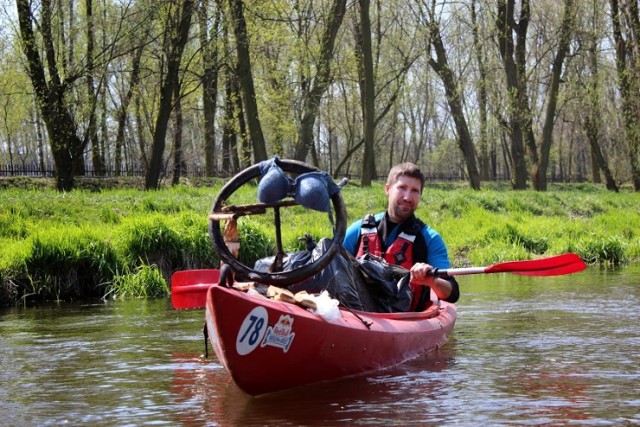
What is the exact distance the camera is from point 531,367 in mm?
5609

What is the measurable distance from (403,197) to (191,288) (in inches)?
67.4

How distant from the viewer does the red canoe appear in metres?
4.33

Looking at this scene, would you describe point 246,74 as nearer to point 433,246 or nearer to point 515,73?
point 515,73

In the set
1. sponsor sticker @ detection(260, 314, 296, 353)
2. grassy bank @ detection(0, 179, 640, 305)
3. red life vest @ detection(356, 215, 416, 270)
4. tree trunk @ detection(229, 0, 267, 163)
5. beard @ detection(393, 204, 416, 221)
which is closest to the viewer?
sponsor sticker @ detection(260, 314, 296, 353)

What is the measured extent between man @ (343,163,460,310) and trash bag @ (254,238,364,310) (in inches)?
25.3

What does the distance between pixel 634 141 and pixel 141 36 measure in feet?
48.9

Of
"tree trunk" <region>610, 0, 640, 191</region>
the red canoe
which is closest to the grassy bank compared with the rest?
"tree trunk" <region>610, 0, 640, 191</region>

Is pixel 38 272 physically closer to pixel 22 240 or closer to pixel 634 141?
pixel 22 240

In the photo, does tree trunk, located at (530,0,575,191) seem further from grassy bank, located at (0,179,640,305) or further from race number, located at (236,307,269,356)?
race number, located at (236,307,269,356)

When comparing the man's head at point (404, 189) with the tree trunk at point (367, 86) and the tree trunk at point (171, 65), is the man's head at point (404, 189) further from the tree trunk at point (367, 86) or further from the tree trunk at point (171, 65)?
the tree trunk at point (367, 86)

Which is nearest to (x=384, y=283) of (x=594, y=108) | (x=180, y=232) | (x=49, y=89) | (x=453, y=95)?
(x=180, y=232)

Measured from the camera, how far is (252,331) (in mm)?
4379

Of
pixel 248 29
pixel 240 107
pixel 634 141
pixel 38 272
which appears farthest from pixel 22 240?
pixel 634 141

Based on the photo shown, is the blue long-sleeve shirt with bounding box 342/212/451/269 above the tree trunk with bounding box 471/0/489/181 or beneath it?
beneath
